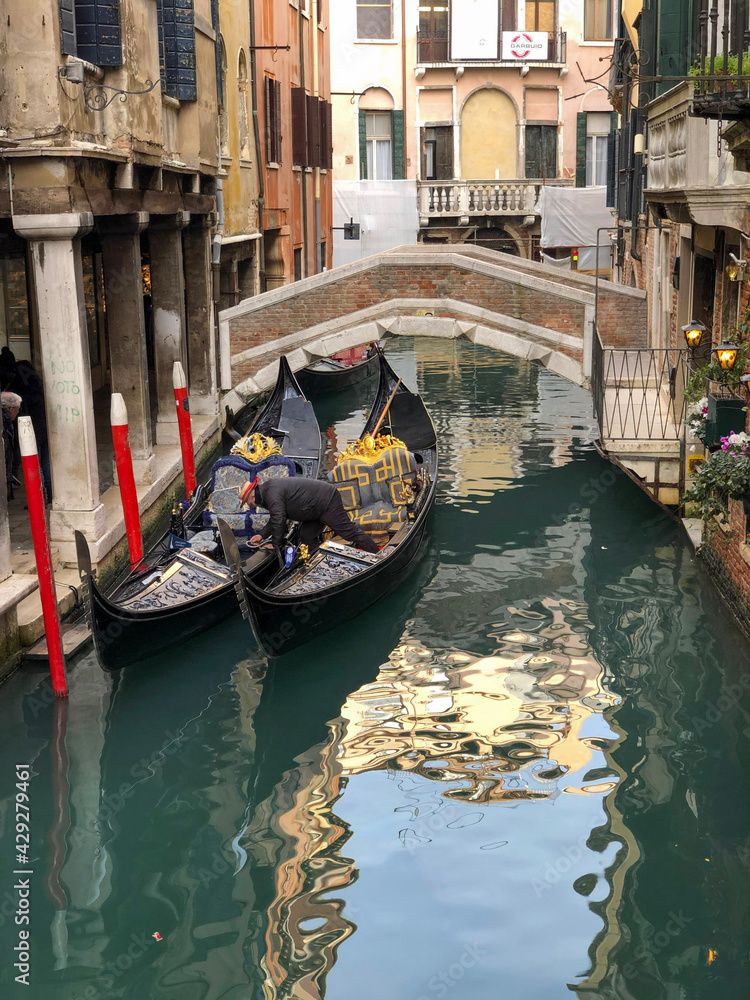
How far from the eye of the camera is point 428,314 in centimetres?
1084

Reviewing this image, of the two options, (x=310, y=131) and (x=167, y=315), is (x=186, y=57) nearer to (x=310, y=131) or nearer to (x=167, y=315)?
(x=167, y=315)

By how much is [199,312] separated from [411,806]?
719cm

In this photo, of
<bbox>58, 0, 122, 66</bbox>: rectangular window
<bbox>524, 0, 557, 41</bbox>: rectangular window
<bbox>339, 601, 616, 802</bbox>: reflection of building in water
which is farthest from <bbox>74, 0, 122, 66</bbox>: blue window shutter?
<bbox>524, 0, 557, 41</bbox>: rectangular window

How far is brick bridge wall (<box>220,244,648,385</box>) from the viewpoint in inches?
417

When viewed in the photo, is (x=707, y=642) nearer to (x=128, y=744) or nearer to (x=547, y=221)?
(x=128, y=744)

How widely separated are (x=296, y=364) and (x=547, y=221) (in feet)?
28.6

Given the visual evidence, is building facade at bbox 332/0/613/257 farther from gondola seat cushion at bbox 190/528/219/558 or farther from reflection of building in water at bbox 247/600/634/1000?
reflection of building in water at bbox 247/600/634/1000

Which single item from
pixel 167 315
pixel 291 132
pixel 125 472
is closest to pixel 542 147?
pixel 291 132

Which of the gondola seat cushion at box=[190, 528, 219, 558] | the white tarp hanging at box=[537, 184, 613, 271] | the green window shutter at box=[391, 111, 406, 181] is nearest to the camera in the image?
the gondola seat cushion at box=[190, 528, 219, 558]


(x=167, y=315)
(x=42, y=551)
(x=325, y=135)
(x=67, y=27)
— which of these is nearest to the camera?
(x=42, y=551)

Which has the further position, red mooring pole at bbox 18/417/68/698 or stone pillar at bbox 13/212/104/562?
stone pillar at bbox 13/212/104/562

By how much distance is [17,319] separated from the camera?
10711 mm

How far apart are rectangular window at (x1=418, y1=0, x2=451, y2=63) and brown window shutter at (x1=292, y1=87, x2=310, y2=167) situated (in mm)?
4549

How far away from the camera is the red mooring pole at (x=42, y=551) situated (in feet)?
17.5
